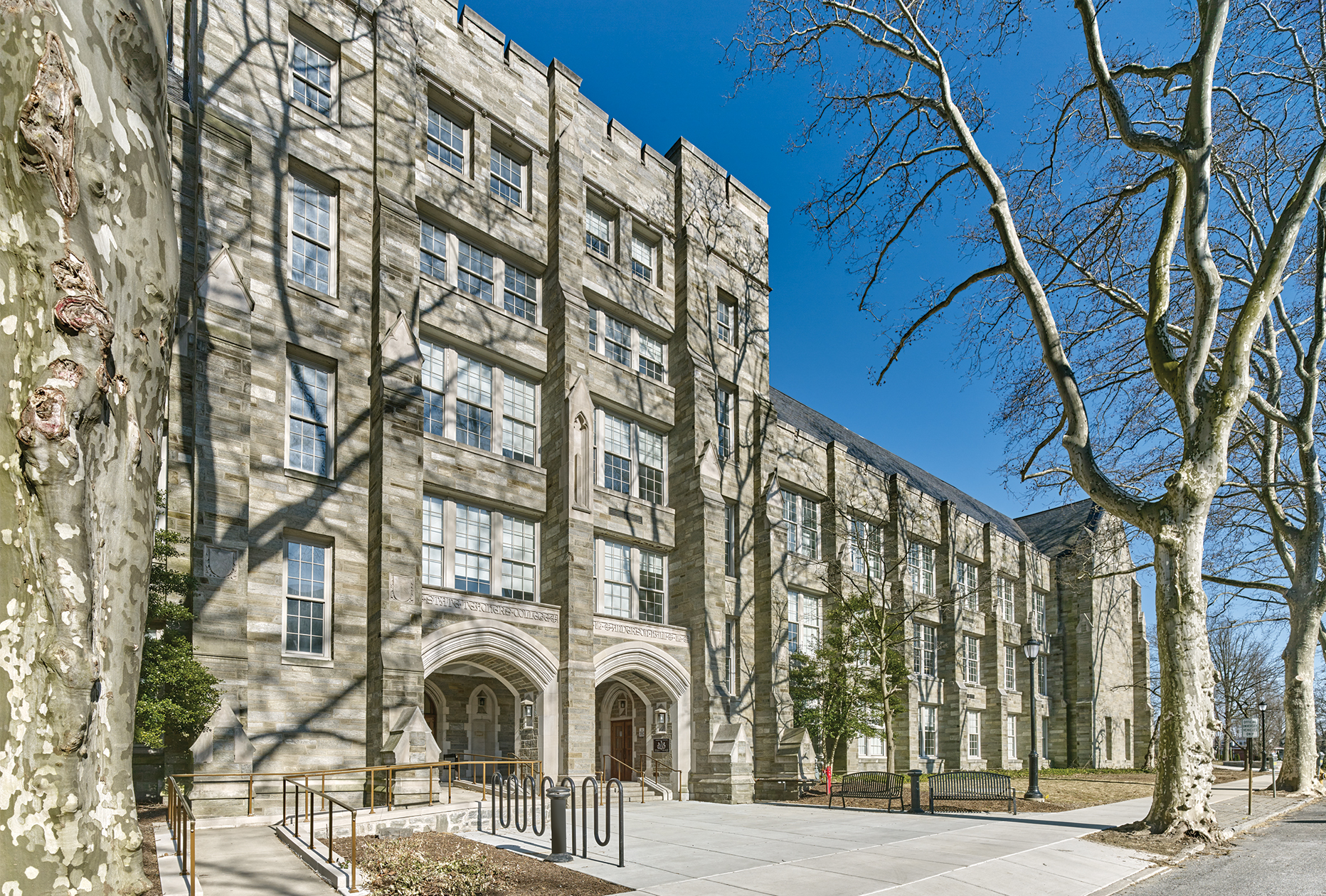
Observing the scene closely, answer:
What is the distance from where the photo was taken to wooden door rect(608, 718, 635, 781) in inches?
993

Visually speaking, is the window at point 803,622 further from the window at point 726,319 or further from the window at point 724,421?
the window at point 726,319

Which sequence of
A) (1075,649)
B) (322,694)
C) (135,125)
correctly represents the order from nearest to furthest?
(135,125)
(322,694)
(1075,649)

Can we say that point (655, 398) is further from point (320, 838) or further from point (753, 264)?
point (320, 838)

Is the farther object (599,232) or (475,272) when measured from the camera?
(599,232)

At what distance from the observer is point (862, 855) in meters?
11.9

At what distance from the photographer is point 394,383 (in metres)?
17.5

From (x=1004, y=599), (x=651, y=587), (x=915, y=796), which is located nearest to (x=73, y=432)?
(x=915, y=796)

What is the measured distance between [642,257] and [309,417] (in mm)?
11876

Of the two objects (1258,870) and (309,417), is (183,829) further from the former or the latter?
(1258,870)

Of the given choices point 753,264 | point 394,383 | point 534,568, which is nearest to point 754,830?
point 534,568

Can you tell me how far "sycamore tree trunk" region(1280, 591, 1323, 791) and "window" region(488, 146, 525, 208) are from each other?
23.6 meters

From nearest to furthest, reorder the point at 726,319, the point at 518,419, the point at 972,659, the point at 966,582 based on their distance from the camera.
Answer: the point at 518,419
the point at 726,319
the point at 972,659
the point at 966,582

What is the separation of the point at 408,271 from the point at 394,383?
2559 mm

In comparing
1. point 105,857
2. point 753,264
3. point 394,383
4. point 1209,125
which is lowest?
point 105,857
